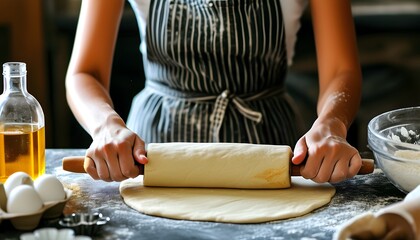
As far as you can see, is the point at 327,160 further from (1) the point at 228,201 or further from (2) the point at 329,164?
(1) the point at 228,201

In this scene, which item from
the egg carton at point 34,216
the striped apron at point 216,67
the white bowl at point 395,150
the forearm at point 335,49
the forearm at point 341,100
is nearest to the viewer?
the egg carton at point 34,216

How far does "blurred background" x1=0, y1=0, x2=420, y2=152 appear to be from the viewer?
3268mm

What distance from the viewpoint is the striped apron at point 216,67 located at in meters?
2.01

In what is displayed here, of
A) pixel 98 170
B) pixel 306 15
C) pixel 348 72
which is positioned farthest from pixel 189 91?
pixel 306 15

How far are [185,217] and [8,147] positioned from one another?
367 mm

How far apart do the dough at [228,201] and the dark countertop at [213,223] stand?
1cm

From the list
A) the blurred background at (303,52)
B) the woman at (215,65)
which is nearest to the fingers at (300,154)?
the woman at (215,65)

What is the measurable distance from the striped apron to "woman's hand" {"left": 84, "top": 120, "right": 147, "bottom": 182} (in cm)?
45

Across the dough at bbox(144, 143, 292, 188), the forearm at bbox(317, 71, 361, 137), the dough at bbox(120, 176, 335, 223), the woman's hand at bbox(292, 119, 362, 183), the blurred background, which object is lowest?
the blurred background

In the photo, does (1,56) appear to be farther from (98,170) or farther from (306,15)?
(98,170)

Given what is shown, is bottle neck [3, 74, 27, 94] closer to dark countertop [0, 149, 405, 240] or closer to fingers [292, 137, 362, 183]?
dark countertop [0, 149, 405, 240]

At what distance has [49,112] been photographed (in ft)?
11.1

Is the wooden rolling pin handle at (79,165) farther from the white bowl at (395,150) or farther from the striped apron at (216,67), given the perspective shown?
the striped apron at (216,67)

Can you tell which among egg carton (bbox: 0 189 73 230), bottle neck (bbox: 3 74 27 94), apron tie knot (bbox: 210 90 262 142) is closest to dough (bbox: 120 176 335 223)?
egg carton (bbox: 0 189 73 230)
